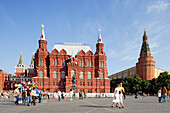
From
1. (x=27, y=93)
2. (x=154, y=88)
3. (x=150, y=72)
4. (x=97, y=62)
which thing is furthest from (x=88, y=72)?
(x=27, y=93)

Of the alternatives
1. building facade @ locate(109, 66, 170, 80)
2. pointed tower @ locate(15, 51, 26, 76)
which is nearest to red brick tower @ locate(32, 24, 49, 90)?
building facade @ locate(109, 66, 170, 80)

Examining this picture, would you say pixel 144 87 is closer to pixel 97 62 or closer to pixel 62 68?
pixel 97 62

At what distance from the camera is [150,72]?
97.6 m

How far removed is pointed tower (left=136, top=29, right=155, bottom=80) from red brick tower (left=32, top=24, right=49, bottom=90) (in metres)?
51.1

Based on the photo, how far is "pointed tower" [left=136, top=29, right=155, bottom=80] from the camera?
9758cm

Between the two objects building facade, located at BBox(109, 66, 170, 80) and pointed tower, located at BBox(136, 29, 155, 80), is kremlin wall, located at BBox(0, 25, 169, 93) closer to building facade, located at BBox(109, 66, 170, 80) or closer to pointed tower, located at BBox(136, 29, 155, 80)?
pointed tower, located at BBox(136, 29, 155, 80)

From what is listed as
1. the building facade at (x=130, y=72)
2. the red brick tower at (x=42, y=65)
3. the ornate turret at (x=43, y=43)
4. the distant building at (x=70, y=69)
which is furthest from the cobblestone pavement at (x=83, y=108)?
the building facade at (x=130, y=72)

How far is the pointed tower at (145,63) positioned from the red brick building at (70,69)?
30.9 meters

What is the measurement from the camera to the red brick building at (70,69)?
71250mm

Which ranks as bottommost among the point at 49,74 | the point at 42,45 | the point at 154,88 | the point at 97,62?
the point at 154,88

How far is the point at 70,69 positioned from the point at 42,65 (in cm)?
1061

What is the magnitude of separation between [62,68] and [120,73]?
67382 millimetres

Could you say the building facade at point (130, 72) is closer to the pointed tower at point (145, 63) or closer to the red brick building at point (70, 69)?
the pointed tower at point (145, 63)

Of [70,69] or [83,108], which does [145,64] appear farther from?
[83,108]
